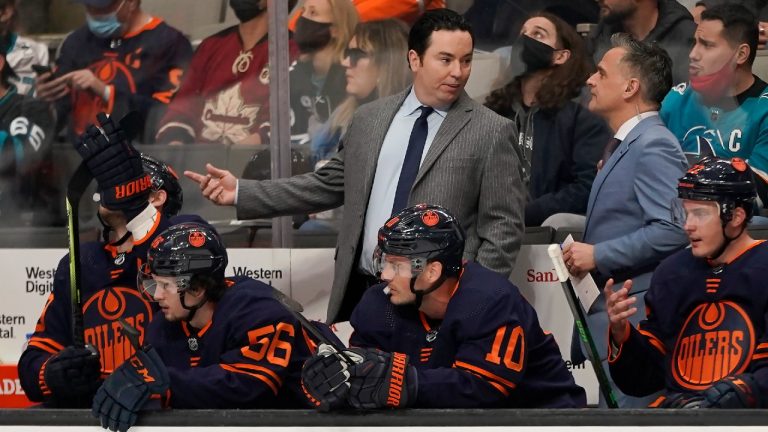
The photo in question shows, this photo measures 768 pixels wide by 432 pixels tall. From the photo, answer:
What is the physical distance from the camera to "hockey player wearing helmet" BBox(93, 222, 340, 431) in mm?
3383

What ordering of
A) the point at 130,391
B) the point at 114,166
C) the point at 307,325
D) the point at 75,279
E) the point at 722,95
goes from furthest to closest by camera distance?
the point at 722,95 < the point at 114,166 < the point at 75,279 < the point at 307,325 < the point at 130,391

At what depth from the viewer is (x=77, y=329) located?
3.69 m

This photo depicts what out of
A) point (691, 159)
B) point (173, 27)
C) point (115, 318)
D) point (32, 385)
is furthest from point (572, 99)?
point (32, 385)

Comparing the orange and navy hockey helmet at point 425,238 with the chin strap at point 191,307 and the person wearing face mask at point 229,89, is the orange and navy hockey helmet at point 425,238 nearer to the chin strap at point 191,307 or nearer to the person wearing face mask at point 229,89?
the chin strap at point 191,307

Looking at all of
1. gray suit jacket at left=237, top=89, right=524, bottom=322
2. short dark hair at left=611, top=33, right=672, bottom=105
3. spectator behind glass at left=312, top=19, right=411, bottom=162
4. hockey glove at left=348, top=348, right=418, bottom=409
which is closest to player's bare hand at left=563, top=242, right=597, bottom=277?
gray suit jacket at left=237, top=89, right=524, bottom=322

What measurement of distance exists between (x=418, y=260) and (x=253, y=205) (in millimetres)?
1027

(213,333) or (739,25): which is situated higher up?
(739,25)

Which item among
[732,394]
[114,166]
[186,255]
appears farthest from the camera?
[114,166]

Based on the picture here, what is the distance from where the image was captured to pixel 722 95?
15.3ft

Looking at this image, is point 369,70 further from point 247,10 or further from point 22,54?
point 22,54

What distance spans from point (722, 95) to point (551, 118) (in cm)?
59

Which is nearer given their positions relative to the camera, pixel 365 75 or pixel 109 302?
pixel 109 302

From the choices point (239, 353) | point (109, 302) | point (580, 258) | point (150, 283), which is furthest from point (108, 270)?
point (580, 258)

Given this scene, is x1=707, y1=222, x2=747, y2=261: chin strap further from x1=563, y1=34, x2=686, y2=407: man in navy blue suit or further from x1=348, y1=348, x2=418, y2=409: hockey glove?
x1=348, y1=348, x2=418, y2=409: hockey glove
